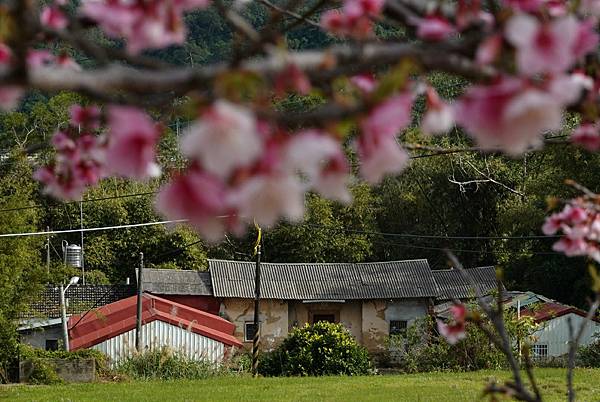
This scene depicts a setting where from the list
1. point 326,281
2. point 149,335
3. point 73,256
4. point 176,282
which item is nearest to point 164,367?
point 149,335

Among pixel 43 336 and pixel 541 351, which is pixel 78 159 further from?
pixel 43 336

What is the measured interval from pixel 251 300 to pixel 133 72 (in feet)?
77.3

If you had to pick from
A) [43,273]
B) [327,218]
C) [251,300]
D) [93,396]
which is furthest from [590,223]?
[327,218]

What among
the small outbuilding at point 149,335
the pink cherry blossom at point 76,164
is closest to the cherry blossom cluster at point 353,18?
the pink cherry blossom at point 76,164

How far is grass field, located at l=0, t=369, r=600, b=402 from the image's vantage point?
11.0 meters

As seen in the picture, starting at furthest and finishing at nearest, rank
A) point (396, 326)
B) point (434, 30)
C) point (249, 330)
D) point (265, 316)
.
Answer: point (396, 326)
point (265, 316)
point (249, 330)
point (434, 30)

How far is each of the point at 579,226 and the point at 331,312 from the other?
74.8 ft

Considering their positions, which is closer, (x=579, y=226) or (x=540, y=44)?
(x=540, y=44)

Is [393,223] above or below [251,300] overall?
above

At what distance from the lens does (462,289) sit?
24.2 meters

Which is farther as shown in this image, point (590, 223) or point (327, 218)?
point (327, 218)

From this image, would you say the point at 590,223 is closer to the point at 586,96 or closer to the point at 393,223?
the point at 586,96

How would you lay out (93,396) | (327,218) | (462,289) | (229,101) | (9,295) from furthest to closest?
(327,218)
(462,289)
(9,295)
(93,396)
(229,101)

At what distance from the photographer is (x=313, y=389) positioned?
12281 millimetres
